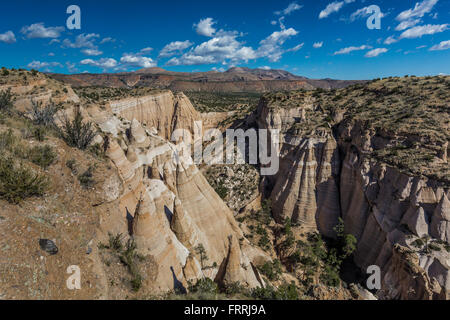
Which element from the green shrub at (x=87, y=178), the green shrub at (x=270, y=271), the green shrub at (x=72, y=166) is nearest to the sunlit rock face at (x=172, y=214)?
the green shrub at (x=270, y=271)

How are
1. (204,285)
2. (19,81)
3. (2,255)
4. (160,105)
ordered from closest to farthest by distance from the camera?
1. (2,255)
2. (204,285)
3. (19,81)
4. (160,105)

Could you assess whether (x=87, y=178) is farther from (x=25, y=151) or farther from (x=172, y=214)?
(x=172, y=214)

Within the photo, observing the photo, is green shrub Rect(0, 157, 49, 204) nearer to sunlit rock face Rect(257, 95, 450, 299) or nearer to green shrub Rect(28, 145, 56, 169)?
green shrub Rect(28, 145, 56, 169)

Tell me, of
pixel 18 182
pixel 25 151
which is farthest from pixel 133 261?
pixel 25 151

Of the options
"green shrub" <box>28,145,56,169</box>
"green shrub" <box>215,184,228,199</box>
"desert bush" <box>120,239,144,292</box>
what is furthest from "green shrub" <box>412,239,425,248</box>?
"green shrub" <box>28,145,56,169</box>

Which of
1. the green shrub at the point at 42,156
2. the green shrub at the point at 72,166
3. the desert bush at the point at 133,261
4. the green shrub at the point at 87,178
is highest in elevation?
the green shrub at the point at 42,156

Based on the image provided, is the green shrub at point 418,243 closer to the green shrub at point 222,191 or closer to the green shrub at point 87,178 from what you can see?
the green shrub at point 222,191
